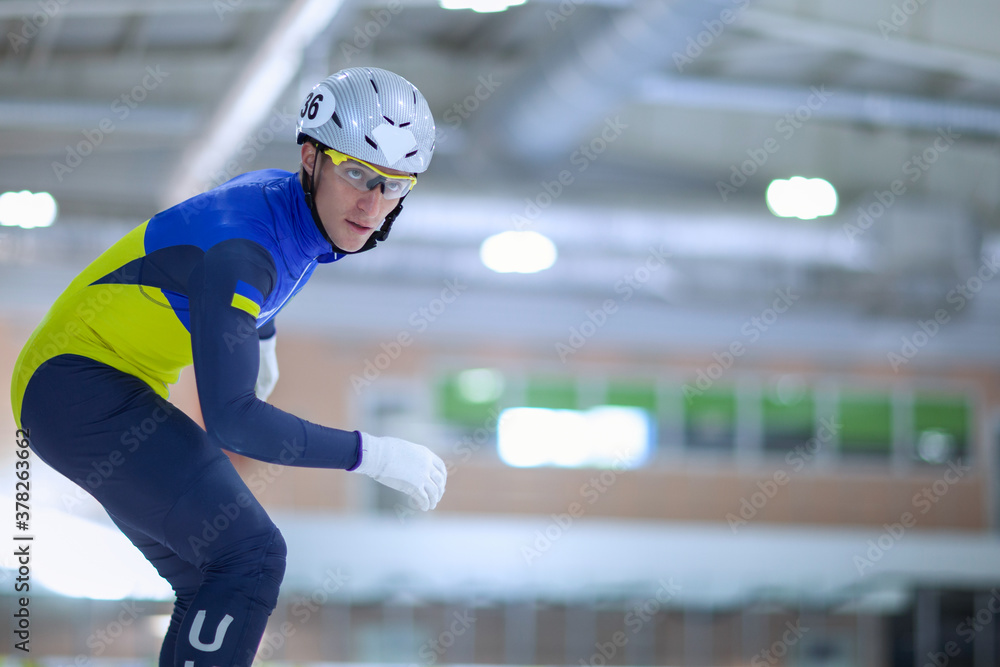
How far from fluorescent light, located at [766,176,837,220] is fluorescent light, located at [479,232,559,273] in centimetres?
253

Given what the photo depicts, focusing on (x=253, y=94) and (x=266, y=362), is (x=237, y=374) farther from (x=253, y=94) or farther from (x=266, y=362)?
(x=253, y=94)

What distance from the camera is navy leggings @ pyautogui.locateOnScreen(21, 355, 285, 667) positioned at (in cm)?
187

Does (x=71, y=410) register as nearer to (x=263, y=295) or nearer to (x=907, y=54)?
(x=263, y=295)

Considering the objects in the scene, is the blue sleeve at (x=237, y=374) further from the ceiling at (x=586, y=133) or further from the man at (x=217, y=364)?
the ceiling at (x=586, y=133)

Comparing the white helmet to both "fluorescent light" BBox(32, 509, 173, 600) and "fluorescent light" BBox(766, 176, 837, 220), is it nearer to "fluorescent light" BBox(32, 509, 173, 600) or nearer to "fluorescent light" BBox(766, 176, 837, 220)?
"fluorescent light" BBox(32, 509, 173, 600)

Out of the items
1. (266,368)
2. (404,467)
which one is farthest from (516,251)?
(404,467)

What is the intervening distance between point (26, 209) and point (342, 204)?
9.63 metres

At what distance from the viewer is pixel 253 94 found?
7.93 m

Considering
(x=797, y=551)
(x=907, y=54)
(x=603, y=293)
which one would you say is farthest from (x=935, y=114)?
(x=797, y=551)

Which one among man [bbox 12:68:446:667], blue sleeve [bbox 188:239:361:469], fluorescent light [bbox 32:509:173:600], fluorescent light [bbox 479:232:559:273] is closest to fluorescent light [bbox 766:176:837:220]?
fluorescent light [bbox 479:232:559:273]

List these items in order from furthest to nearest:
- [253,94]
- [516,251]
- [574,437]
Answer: [574,437] → [516,251] → [253,94]

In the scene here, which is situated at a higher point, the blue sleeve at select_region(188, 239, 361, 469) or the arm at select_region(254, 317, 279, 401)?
the arm at select_region(254, 317, 279, 401)

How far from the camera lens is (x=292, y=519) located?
1361 cm

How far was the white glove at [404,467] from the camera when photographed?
202 centimetres
